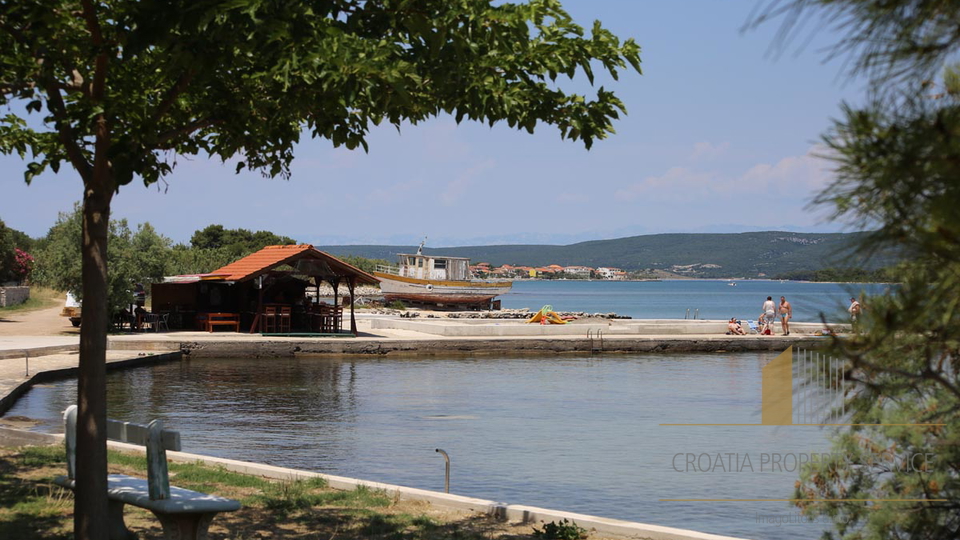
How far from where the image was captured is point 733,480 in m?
11.4

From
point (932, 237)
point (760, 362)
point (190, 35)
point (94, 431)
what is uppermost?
point (190, 35)

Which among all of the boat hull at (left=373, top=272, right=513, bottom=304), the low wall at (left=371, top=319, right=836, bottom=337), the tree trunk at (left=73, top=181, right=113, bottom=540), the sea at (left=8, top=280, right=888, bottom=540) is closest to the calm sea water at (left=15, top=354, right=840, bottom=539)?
the sea at (left=8, top=280, right=888, bottom=540)

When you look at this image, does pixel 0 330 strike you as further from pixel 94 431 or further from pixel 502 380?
pixel 94 431

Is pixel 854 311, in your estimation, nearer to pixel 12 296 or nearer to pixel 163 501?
pixel 163 501

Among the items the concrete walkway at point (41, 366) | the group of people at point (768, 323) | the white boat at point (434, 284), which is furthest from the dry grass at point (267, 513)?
the white boat at point (434, 284)

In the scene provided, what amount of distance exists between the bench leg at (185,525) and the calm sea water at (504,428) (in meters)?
3.67

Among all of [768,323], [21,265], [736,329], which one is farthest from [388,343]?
[21,265]

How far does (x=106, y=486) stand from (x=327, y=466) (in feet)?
19.8

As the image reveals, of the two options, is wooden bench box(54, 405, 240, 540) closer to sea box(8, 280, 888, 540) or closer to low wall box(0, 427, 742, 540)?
low wall box(0, 427, 742, 540)

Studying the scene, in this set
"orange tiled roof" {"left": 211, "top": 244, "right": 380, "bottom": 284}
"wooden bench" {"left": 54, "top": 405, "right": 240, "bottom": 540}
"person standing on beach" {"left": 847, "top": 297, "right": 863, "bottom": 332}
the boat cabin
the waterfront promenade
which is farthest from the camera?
the boat cabin

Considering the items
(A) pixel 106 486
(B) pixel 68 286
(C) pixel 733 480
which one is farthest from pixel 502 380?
(A) pixel 106 486

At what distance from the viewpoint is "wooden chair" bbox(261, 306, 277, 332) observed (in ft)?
96.6

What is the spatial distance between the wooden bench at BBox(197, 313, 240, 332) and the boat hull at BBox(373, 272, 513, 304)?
103 feet

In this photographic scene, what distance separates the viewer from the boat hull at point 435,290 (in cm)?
6350
